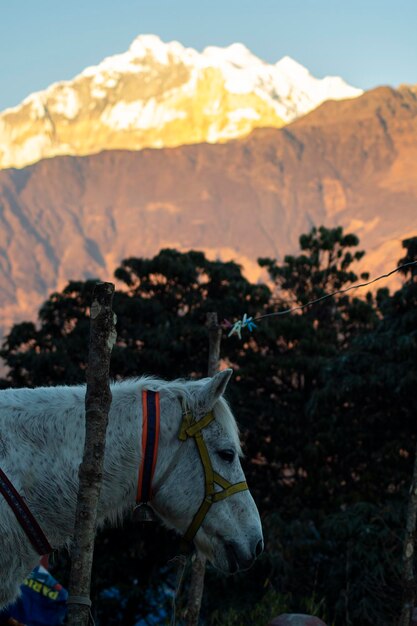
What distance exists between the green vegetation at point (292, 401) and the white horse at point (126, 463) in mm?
10602

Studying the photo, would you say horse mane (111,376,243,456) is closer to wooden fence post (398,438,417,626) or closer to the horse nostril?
the horse nostril

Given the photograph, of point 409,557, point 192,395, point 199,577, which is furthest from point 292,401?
point 192,395

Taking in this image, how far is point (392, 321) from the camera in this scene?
2019 centimetres

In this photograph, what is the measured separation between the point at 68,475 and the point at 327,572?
50.6ft

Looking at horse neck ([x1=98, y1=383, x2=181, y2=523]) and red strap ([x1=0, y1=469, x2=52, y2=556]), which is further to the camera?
horse neck ([x1=98, y1=383, x2=181, y2=523])

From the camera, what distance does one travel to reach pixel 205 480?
12.9ft

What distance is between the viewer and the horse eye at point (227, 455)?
13.1ft

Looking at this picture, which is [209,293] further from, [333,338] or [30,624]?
[30,624]

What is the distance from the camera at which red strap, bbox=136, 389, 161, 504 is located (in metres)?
3.91

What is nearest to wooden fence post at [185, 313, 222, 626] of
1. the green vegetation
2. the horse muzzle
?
the horse muzzle

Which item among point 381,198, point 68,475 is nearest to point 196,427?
point 68,475

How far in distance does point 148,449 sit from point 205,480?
29 centimetres

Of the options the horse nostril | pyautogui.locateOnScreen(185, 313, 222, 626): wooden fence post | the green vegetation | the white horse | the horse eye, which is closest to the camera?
the white horse

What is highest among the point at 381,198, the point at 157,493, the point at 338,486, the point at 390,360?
the point at 381,198
